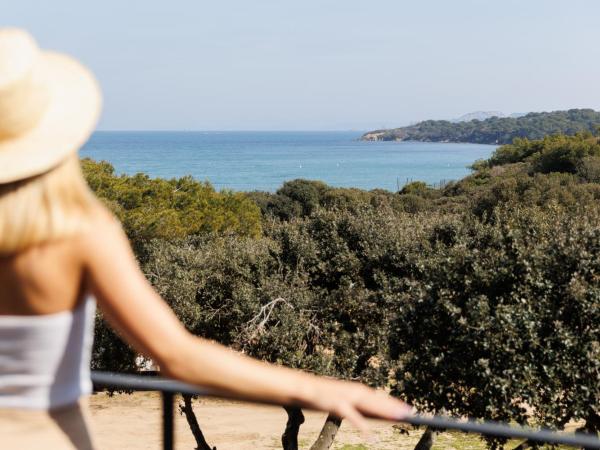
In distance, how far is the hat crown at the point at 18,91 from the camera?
1200mm

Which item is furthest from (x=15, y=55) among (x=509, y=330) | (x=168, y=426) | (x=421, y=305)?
(x=421, y=305)

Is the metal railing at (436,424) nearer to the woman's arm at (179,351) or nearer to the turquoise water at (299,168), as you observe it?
the woman's arm at (179,351)

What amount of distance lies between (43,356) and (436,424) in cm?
143

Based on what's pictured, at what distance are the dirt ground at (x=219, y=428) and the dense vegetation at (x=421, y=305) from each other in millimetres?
3374

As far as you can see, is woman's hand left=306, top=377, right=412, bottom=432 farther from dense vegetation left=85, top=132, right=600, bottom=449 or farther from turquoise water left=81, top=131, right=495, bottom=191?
turquoise water left=81, top=131, right=495, bottom=191

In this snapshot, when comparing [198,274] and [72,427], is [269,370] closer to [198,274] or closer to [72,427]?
[72,427]

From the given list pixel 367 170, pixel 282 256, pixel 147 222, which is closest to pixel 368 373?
pixel 282 256

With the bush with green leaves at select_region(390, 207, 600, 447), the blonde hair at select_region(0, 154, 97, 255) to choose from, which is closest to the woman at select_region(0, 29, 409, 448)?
the blonde hair at select_region(0, 154, 97, 255)

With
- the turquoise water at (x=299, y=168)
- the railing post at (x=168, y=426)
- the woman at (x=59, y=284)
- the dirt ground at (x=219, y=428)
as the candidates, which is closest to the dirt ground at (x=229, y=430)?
the dirt ground at (x=219, y=428)

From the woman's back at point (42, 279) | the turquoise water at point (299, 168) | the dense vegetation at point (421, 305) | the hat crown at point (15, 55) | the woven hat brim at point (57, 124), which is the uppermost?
the hat crown at point (15, 55)

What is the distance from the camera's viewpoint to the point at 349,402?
140cm

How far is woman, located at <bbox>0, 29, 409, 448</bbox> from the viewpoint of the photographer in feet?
3.79

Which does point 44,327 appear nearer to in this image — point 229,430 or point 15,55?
point 15,55

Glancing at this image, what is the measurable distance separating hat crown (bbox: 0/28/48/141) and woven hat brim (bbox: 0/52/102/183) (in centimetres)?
1
